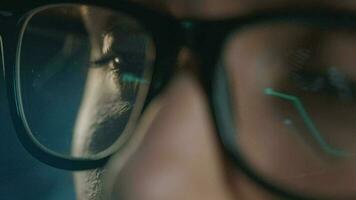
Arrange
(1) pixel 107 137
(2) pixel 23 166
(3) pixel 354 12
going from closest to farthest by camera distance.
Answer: (3) pixel 354 12, (1) pixel 107 137, (2) pixel 23 166

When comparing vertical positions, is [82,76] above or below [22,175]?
above

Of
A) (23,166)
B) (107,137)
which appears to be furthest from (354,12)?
(23,166)

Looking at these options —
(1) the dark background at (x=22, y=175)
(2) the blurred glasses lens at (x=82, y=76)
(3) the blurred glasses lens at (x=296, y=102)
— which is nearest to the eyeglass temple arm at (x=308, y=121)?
(3) the blurred glasses lens at (x=296, y=102)

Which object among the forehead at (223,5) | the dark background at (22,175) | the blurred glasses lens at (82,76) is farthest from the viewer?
the dark background at (22,175)

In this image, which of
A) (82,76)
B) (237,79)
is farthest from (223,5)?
(82,76)

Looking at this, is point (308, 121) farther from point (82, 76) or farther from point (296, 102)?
point (82, 76)

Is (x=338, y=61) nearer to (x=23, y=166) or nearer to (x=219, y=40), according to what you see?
(x=219, y=40)

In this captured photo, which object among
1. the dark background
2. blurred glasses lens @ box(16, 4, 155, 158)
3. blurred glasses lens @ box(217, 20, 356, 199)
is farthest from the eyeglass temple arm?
the dark background

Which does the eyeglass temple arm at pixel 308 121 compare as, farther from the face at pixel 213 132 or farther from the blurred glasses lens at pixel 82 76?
the blurred glasses lens at pixel 82 76
